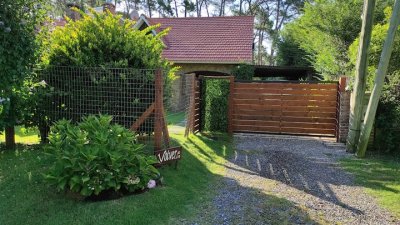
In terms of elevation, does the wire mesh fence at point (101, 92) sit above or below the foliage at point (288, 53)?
below

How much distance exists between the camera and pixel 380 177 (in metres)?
6.43

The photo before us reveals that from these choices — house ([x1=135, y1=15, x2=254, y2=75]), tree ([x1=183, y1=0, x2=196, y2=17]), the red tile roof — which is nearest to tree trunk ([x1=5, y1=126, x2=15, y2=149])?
house ([x1=135, y1=15, x2=254, y2=75])

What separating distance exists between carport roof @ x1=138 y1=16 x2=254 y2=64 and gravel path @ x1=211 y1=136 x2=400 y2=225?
31.9ft

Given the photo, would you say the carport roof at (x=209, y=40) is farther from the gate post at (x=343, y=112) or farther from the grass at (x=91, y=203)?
the grass at (x=91, y=203)

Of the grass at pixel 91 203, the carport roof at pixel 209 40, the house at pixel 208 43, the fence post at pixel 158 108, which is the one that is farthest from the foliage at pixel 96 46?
the carport roof at pixel 209 40

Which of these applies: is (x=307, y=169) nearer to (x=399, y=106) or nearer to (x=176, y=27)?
(x=399, y=106)

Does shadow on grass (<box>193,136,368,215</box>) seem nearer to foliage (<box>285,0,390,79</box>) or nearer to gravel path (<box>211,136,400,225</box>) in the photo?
gravel path (<box>211,136,400,225</box>)

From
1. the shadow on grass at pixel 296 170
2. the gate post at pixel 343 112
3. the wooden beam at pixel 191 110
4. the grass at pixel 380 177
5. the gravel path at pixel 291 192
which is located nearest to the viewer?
the gravel path at pixel 291 192

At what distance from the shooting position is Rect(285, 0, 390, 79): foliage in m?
15.9

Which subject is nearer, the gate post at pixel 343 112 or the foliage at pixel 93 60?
the foliage at pixel 93 60

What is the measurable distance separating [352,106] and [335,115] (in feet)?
5.43

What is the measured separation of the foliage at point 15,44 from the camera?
17.7 ft

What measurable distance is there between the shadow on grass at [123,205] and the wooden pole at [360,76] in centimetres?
415

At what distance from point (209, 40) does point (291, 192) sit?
1442 cm
